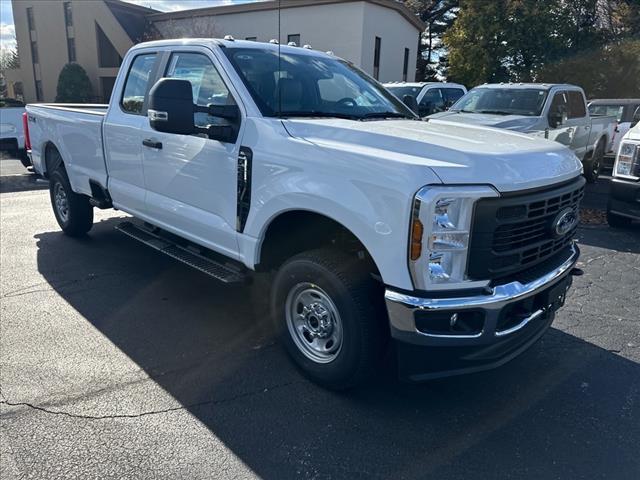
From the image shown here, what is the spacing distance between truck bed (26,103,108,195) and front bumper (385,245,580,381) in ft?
12.9

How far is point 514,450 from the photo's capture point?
2.86 metres

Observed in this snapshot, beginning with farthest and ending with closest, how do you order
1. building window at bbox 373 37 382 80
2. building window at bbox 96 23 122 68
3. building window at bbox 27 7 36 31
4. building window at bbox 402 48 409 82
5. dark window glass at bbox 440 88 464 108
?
building window at bbox 27 7 36 31 → building window at bbox 96 23 122 68 → building window at bbox 402 48 409 82 → building window at bbox 373 37 382 80 → dark window glass at bbox 440 88 464 108

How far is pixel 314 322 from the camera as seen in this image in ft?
11.2

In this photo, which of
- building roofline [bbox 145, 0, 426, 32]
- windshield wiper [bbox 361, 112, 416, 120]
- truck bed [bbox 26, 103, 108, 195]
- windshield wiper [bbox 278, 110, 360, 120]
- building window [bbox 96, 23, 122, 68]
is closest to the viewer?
windshield wiper [bbox 278, 110, 360, 120]

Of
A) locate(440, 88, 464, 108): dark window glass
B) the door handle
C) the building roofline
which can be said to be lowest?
the door handle

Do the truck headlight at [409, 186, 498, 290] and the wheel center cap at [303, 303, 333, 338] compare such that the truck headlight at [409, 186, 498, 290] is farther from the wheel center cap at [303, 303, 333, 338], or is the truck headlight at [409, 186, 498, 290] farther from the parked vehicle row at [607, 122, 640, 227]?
the parked vehicle row at [607, 122, 640, 227]

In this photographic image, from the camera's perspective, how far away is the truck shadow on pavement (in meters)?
2.76

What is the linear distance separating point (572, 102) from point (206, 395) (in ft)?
31.2

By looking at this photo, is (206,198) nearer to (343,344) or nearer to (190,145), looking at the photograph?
(190,145)

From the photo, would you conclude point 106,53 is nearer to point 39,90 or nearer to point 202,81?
point 39,90

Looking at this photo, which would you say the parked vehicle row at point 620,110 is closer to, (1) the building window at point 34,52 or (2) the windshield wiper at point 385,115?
(2) the windshield wiper at point 385,115

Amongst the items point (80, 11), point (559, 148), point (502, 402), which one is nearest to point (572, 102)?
point (559, 148)

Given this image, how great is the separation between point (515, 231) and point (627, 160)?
4.93 m

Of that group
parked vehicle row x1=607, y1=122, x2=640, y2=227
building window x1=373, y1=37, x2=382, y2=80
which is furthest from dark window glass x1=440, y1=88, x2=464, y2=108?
building window x1=373, y1=37, x2=382, y2=80
